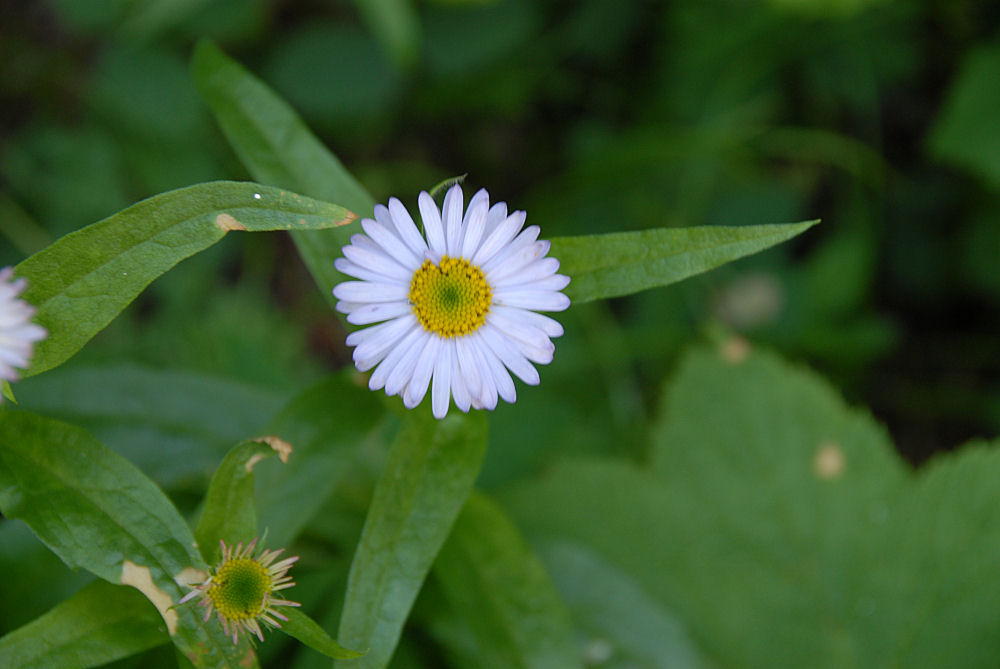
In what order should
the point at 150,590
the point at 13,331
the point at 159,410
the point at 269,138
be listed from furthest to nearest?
the point at 159,410, the point at 269,138, the point at 150,590, the point at 13,331

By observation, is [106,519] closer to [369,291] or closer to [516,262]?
[369,291]

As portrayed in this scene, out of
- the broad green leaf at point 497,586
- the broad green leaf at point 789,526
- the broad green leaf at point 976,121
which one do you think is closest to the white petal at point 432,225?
the broad green leaf at point 497,586

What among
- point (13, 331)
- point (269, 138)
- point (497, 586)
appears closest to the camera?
point (13, 331)

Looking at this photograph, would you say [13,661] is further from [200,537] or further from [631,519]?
[631,519]

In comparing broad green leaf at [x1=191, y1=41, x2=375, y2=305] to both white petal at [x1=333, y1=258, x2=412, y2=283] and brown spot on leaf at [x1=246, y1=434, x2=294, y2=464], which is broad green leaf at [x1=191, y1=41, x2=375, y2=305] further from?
brown spot on leaf at [x1=246, y1=434, x2=294, y2=464]

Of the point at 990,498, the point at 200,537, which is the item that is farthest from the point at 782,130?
the point at 200,537

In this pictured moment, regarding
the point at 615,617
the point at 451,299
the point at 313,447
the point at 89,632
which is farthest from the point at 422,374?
the point at 615,617

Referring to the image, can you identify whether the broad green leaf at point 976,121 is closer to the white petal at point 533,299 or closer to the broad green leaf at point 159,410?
the white petal at point 533,299

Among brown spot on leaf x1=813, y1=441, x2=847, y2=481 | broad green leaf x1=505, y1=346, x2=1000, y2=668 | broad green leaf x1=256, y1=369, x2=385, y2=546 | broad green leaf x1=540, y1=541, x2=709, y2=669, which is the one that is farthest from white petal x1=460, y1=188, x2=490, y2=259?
brown spot on leaf x1=813, y1=441, x2=847, y2=481
